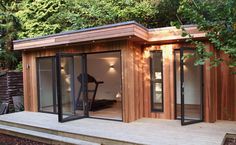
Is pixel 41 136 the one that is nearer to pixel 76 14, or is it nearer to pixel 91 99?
pixel 91 99

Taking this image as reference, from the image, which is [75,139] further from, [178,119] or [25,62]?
[25,62]

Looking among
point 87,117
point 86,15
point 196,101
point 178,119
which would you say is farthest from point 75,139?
point 86,15

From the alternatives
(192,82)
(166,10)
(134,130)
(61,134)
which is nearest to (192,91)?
(192,82)

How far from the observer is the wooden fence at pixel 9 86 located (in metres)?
9.27

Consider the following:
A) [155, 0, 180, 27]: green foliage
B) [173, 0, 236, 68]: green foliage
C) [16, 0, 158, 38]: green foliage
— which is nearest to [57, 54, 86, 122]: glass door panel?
[173, 0, 236, 68]: green foliage

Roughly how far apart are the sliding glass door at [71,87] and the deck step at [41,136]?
2.53 ft

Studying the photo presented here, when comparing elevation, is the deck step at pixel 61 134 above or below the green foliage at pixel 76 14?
below

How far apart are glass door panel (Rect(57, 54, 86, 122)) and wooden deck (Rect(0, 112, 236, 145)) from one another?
0.33 metres

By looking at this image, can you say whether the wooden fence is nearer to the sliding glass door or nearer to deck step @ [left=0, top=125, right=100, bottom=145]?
deck step @ [left=0, top=125, right=100, bottom=145]

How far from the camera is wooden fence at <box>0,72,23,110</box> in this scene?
9.27 meters

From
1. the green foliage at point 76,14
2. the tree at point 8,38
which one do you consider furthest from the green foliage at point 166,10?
the tree at point 8,38

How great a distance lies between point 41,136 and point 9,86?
4349 millimetres

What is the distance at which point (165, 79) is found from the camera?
21.5 ft

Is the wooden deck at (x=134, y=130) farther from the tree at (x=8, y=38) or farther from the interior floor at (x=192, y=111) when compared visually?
the tree at (x=8, y=38)
